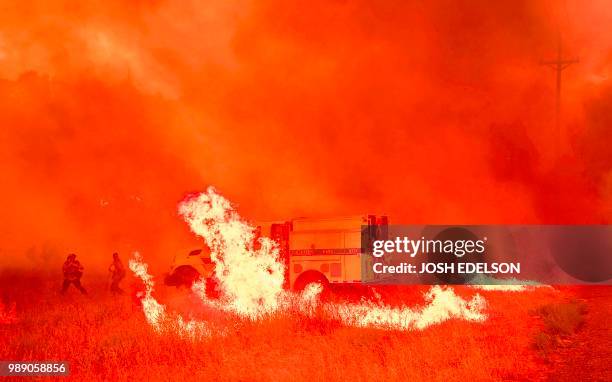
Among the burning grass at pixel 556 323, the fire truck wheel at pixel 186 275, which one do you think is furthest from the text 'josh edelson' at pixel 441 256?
the fire truck wheel at pixel 186 275

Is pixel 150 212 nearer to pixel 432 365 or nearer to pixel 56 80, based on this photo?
pixel 56 80

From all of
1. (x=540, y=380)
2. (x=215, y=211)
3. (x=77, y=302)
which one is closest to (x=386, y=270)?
(x=215, y=211)

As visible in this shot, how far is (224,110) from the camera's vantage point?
24219 mm

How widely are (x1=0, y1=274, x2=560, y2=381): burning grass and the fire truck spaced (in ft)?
8.30

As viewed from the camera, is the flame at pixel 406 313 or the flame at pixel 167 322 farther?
the flame at pixel 406 313

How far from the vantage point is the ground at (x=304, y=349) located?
27.0 feet

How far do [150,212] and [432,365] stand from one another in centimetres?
1712

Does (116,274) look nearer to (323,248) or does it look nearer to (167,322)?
(167,322)

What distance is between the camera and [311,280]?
45.6ft

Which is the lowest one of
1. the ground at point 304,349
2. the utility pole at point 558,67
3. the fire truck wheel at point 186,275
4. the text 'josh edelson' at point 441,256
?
the ground at point 304,349

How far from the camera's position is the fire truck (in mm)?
13703

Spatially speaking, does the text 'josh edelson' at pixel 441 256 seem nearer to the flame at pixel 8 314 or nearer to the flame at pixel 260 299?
the flame at pixel 260 299

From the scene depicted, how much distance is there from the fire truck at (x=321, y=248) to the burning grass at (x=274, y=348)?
2529 millimetres

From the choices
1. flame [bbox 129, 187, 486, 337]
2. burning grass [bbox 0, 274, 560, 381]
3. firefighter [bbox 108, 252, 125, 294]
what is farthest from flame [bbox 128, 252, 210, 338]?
firefighter [bbox 108, 252, 125, 294]
